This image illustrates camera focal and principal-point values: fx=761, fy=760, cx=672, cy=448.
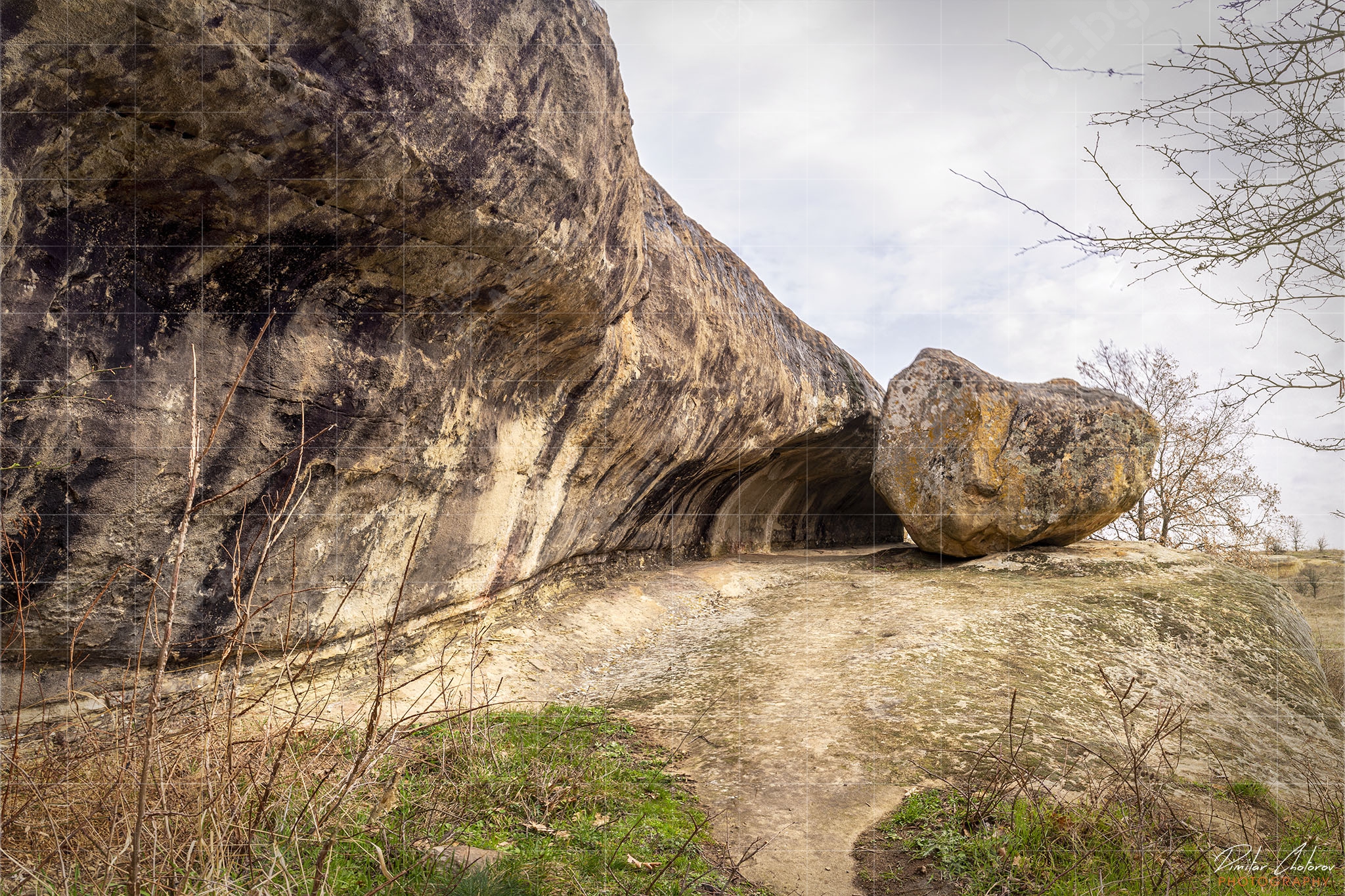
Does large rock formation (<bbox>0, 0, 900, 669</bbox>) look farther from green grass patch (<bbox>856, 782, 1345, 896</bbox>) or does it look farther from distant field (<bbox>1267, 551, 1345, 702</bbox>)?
distant field (<bbox>1267, 551, 1345, 702</bbox>)

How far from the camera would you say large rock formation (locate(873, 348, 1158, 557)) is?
934cm

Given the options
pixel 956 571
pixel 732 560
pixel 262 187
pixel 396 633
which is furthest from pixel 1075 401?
pixel 262 187

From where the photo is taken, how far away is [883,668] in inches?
227

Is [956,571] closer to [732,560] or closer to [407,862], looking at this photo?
[732,560]

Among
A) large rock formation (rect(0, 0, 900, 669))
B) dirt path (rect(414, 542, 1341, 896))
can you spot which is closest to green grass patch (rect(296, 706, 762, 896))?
dirt path (rect(414, 542, 1341, 896))

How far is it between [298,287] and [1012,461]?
8.18 meters

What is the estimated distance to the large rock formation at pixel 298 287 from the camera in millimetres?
3525

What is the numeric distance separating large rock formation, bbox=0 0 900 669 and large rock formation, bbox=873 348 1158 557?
480 cm

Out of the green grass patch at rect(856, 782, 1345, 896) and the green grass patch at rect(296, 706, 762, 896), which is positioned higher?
the green grass patch at rect(856, 782, 1345, 896)

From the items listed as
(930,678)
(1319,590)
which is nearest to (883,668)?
(930,678)

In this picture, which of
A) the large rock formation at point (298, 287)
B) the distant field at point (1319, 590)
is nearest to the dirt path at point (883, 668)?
the large rock formation at point (298, 287)

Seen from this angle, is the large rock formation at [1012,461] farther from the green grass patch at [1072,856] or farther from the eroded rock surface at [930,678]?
the green grass patch at [1072,856]

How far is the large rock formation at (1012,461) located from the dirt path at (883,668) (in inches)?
16.2

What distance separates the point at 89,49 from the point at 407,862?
3.56 meters
